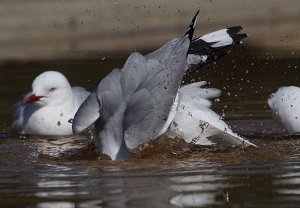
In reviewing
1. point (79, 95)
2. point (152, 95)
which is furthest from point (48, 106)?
point (152, 95)

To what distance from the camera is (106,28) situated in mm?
12180

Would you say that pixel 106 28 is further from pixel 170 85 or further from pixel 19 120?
pixel 170 85

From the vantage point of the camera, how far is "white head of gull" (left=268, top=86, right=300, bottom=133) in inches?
268

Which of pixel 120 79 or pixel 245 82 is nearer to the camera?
pixel 120 79

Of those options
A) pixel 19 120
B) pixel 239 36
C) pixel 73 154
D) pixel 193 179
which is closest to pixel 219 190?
pixel 193 179

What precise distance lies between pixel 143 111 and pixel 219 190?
4.59 ft

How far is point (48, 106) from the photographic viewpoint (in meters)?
8.38

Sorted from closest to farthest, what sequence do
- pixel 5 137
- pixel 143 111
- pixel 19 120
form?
pixel 143 111 → pixel 5 137 → pixel 19 120

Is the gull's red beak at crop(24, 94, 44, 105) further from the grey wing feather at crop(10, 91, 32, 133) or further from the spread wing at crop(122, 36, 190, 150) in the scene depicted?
the spread wing at crop(122, 36, 190, 150)

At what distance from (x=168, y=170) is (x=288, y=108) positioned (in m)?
1.62

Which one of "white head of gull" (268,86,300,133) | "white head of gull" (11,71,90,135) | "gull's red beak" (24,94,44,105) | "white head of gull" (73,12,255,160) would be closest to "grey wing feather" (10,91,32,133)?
"white head of gull" (11,71,90,135)

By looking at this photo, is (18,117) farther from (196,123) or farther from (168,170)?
(168,170)

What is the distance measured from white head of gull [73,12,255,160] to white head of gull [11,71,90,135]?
167 cm

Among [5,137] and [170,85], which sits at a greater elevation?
[170,85]
